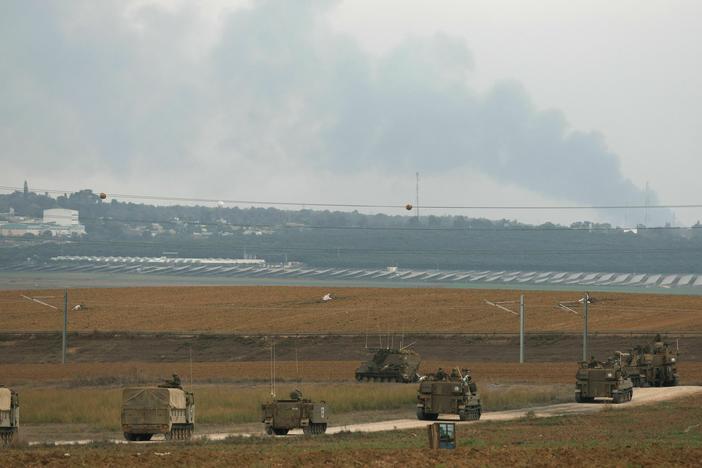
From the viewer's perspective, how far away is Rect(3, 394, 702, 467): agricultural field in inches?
1116

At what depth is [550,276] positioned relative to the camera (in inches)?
7461

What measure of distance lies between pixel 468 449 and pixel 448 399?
47.9 feet

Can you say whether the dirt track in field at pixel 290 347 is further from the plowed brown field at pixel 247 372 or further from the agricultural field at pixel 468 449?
the agricultural field at pixel 468 449

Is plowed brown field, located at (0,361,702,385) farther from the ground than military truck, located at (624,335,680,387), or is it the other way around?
military truck, located at (624,335,680,387)

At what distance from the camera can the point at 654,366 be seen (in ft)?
212

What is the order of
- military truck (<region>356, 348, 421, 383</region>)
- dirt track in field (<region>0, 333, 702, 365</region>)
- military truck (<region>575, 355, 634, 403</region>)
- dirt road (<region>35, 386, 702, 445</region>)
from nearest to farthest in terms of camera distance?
1. dirt road (<region>35, 386, 702, 445</region>)
2. military truck (<region>575, 355, 634, 403</region>)
3. military truck (<region>356, 348, 421, 383</region>)
4. dirt track in field (<region>0, 333, 702, 365</region>)

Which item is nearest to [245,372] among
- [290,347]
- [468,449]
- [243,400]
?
[290,347]

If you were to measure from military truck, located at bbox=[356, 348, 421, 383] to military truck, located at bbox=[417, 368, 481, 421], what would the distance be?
17160mm

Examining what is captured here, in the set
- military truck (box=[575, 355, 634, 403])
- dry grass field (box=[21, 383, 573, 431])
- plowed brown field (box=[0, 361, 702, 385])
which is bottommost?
plowed brown field (box=[0, 361, 702, 385])

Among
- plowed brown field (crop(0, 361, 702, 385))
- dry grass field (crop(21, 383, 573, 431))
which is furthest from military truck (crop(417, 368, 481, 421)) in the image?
plowed brown field (crop(0, 361, 702, 385))

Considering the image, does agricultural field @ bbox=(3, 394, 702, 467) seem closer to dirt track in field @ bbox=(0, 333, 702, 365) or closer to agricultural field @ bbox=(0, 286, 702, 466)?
agricultural field @ bbox=(0, 286, 702, 466)

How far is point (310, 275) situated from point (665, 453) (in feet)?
522

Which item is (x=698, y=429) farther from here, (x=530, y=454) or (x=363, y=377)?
(x=363, y=377)

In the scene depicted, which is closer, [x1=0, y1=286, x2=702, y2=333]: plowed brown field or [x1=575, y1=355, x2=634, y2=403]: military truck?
[x1=575, y1=355, x2=634, y2=403]: military truck
